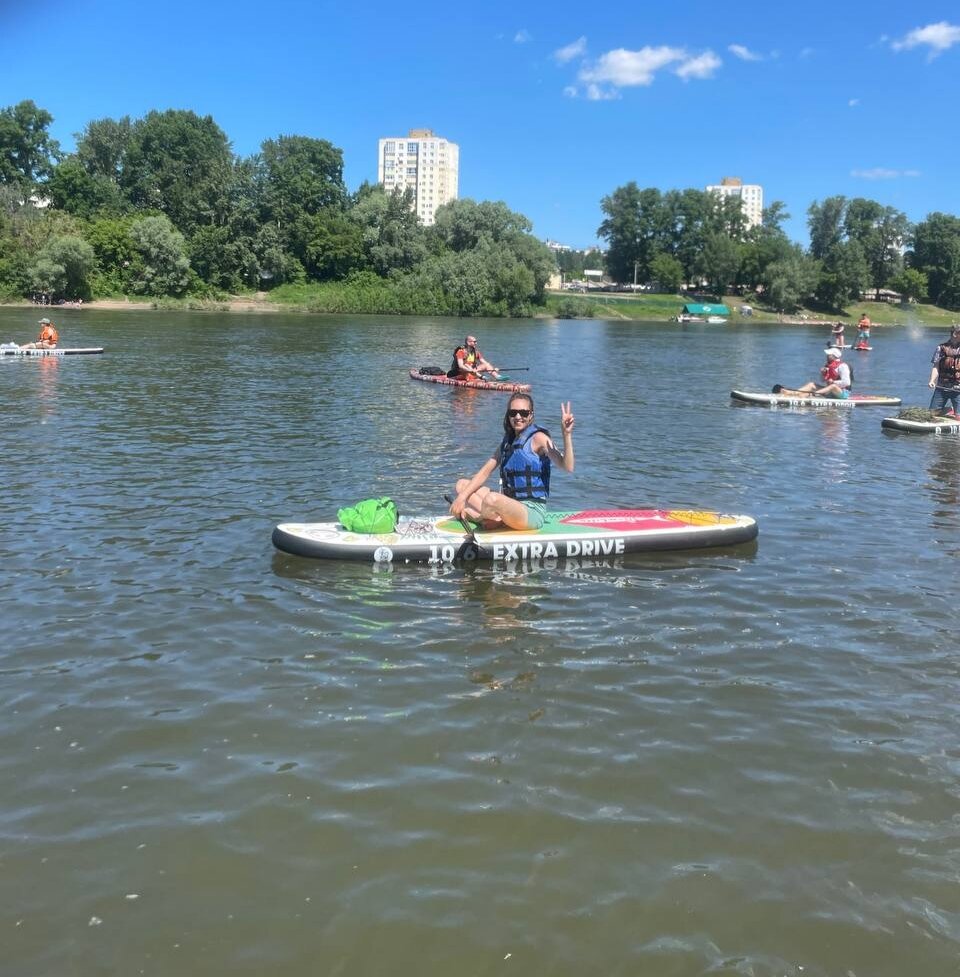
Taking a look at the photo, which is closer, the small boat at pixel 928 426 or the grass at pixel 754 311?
the small boat at pixel 928 426

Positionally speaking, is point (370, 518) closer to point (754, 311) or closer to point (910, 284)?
point (754, 311)

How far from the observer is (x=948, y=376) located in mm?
20656

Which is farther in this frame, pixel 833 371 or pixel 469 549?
pixel 833 371

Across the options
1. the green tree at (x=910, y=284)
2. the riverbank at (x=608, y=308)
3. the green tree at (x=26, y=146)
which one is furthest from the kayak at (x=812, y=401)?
the green tree at (x=910, y=284)

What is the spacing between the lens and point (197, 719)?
6.26 m

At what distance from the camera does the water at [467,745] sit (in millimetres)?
4375

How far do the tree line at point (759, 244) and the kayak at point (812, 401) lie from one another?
101 m

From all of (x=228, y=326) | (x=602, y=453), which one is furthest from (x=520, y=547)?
(x=228, y=326)

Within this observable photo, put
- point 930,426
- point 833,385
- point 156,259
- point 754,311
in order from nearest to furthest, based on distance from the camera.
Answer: point 930,426 → point 833,385 → point 156,259 → point 754,311

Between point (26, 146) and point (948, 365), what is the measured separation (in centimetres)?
10645

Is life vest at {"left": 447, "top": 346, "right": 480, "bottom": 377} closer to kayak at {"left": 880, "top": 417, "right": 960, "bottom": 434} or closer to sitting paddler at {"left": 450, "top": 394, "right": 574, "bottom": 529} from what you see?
kayak at {"left": 880, "top": 417, "right": 960, "bottom": 434}

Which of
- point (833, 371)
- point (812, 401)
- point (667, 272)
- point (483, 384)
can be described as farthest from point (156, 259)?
point (667, 272)

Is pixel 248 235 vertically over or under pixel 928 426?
over

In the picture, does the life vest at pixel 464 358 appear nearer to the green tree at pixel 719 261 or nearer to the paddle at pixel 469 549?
the paddle at pixel 469 549
